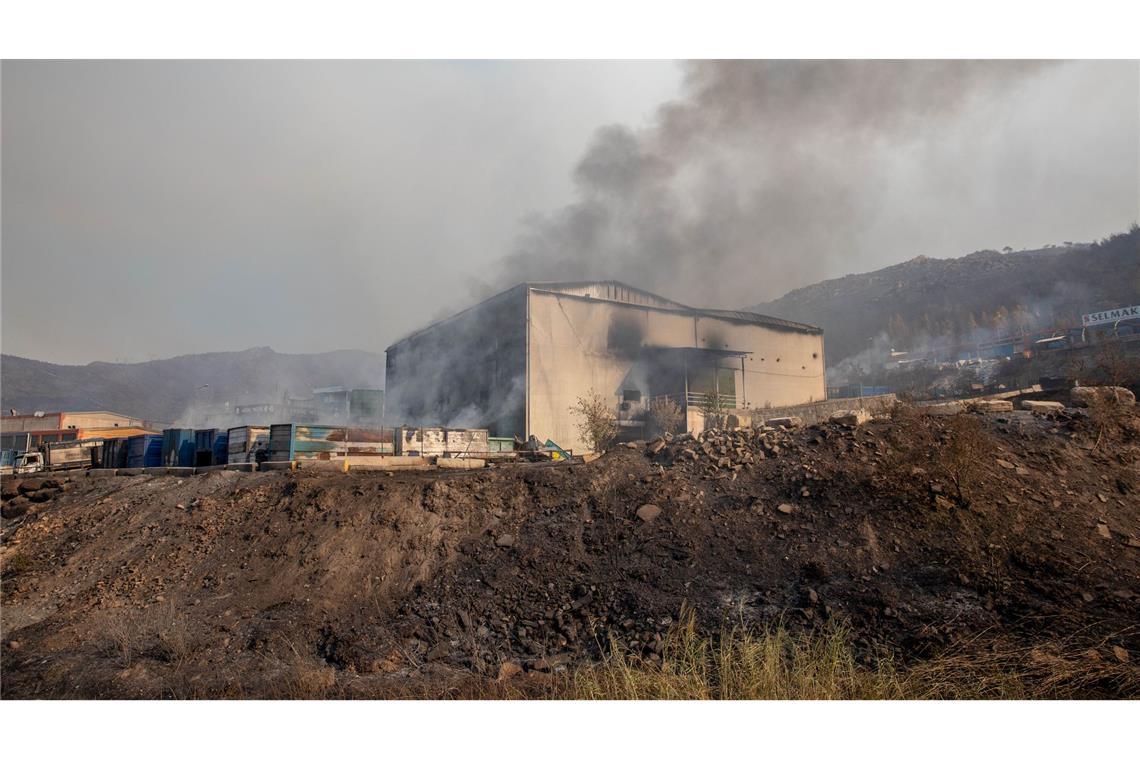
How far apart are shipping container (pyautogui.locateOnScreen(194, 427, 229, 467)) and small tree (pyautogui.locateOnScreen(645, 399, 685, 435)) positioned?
1644 cm

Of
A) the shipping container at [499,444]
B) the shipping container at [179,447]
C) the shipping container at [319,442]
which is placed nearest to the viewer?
the shipping container at [319,442]

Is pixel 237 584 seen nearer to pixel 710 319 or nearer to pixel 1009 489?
pixel 1009 489

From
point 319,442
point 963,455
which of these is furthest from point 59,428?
point 963,455

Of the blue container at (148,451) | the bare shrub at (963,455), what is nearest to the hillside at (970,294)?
the bare shrub at (963,455)

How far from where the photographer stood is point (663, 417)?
1083 inches

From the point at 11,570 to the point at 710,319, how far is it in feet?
88.4

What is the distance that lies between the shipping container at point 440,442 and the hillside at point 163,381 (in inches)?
1711

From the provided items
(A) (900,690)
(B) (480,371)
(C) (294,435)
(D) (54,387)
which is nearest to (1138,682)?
(A) (900,690)

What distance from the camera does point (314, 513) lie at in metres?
11.4

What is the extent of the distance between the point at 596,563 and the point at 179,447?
43.3 feet

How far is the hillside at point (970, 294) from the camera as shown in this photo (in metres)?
50.8

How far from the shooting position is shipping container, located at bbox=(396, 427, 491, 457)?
17.2 m

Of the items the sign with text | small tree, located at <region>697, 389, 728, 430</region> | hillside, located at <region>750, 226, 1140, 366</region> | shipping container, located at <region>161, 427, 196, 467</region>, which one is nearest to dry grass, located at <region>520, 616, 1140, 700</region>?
shipping container, located at <region>161, 427, 196, 467</region>

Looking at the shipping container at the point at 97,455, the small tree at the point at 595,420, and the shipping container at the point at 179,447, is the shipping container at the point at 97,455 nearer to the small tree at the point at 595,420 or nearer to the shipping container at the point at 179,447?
the shipping container at the point at 179,447
